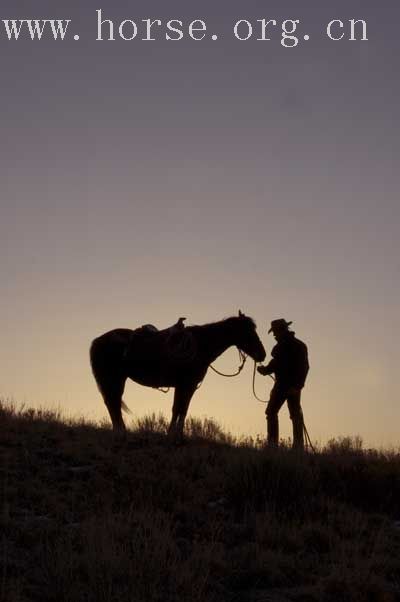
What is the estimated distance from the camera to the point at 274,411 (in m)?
14.3

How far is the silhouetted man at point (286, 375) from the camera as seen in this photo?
46.5ft

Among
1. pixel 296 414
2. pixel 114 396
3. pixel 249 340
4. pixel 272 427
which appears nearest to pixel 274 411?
pixel 272 427

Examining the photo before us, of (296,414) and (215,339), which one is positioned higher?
(215,339)

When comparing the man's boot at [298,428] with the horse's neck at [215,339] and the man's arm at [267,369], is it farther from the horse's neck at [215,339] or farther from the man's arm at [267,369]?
the horse's neck at [215,339]

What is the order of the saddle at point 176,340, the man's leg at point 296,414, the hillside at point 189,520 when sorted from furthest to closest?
the saddle at point 176,340 → the man's leg at point 296,414 → the hillside at point 189,520

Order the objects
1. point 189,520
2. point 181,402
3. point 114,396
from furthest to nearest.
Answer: point 114,396 → point 181,402 → point 189,520

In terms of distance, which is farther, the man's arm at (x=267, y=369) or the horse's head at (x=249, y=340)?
the horse's head at (x=249, y=340)

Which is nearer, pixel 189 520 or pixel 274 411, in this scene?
pixel 189 520

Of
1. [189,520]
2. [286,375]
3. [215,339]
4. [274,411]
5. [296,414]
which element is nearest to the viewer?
[189,520]

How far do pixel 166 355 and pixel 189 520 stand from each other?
20.3 ft

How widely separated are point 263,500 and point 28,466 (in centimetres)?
300

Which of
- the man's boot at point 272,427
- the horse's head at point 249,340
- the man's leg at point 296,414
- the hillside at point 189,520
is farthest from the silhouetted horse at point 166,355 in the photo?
the hillside at point 189,520

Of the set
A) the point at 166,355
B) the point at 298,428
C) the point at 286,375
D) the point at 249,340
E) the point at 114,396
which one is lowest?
the point at 298,428

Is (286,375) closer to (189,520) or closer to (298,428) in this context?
(298,428)
